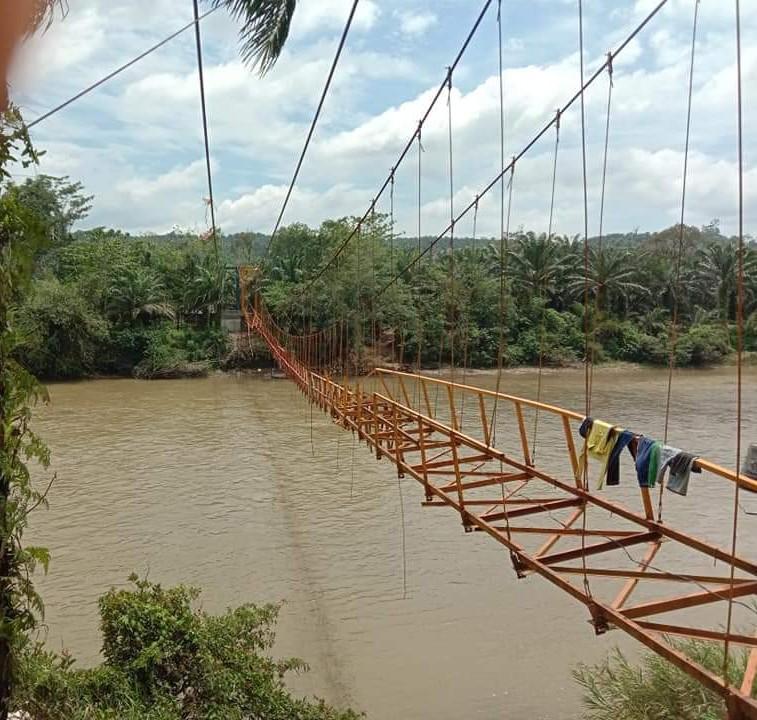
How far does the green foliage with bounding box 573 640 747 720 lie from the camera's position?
3180mm

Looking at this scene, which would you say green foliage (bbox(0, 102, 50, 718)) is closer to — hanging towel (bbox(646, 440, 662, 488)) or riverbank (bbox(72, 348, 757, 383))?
hanging towel (bbox(646, 440, 662, 488))

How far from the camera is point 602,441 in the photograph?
309cm

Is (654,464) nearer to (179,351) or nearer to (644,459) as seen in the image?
(644,459)

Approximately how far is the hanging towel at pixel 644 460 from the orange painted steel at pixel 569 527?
231 mm

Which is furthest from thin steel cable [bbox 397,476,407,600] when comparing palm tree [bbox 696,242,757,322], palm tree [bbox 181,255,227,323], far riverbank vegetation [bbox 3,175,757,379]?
palm tree [bbox 696,242,757,322]

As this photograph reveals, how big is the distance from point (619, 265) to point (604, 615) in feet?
86.8

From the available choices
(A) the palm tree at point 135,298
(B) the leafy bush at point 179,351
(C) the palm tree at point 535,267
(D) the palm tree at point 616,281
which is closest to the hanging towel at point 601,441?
(B) the leafy bush at point 179,351

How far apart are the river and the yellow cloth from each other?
184 cm

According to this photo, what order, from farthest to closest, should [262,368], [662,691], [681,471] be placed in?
[262,368] < [662,691] < [681,471]

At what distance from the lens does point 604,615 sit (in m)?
2.39

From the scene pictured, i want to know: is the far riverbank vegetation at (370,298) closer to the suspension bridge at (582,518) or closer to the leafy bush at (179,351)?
the leafy bush at (179,351)

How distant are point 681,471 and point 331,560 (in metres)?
4.30

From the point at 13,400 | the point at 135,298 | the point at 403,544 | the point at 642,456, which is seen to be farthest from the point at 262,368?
the point at 13,400

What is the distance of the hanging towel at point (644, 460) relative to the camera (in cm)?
278
